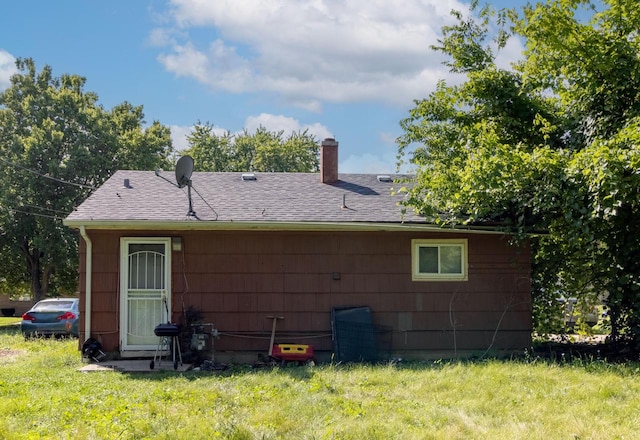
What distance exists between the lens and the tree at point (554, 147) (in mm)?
8422

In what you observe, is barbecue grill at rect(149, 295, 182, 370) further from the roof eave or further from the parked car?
the parked car

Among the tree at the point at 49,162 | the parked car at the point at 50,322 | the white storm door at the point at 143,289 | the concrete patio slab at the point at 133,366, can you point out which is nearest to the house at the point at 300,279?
the white storm door at the point at 143,289

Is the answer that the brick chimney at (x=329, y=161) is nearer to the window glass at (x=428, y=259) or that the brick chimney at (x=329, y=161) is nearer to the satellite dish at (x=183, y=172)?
the window glass at (x=428, y=259)

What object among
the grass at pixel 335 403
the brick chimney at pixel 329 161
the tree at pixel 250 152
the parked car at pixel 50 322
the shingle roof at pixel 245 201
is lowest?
the parked car at pixel 50 322

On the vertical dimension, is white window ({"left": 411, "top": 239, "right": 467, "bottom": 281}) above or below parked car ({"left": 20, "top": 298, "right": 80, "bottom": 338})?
above

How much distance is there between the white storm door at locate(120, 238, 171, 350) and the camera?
9875 mm

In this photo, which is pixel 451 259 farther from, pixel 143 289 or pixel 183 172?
pixel 143 289

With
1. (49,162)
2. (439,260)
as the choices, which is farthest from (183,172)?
(49,162)

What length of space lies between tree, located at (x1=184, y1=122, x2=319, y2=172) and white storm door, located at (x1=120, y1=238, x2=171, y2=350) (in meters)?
24.8

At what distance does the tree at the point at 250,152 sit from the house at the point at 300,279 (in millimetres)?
24863

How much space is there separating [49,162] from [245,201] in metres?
14.7

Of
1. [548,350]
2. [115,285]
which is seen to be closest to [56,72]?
[115,285]

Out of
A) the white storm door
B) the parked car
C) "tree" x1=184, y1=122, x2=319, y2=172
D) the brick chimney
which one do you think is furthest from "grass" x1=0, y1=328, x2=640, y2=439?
"tree" x1=184, y1=122, x2=319, y2=172

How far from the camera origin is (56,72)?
86.9ft
